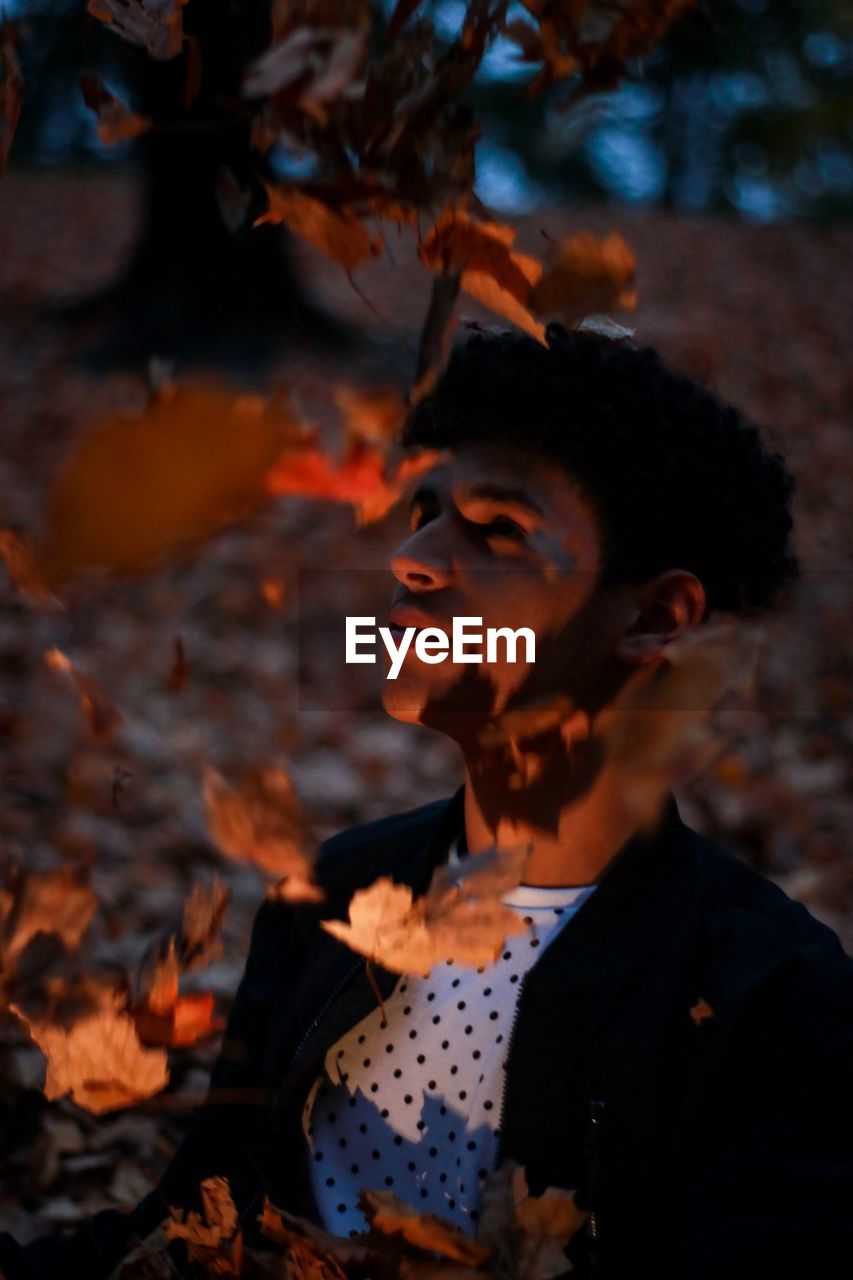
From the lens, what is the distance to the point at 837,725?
4168mm

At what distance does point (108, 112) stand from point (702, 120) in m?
17.9

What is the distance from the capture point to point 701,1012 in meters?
1.18

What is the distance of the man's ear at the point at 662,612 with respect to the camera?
1.38 metres

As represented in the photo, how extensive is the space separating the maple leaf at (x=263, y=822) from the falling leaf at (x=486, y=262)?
635 mm

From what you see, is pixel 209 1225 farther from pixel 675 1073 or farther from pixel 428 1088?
pixel 675 1073

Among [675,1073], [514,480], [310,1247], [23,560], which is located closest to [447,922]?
[675,1073]

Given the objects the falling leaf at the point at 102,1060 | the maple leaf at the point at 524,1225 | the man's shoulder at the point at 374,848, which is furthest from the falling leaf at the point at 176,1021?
the maple leaf at the point at 524,1225

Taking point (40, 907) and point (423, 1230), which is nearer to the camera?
point (423, 1230)

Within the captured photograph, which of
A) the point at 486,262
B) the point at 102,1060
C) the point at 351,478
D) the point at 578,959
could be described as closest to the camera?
the point at 486,262

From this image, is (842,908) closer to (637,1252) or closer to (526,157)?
(637,1252)

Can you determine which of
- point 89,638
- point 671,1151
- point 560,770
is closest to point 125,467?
point 560,770

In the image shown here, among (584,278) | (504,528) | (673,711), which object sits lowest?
(673,711)

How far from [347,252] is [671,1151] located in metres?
0.93

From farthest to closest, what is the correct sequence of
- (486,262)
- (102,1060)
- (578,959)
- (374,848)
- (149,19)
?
(374,848) → (102,1060) → (578,959) → (486,262) → (149,19)
